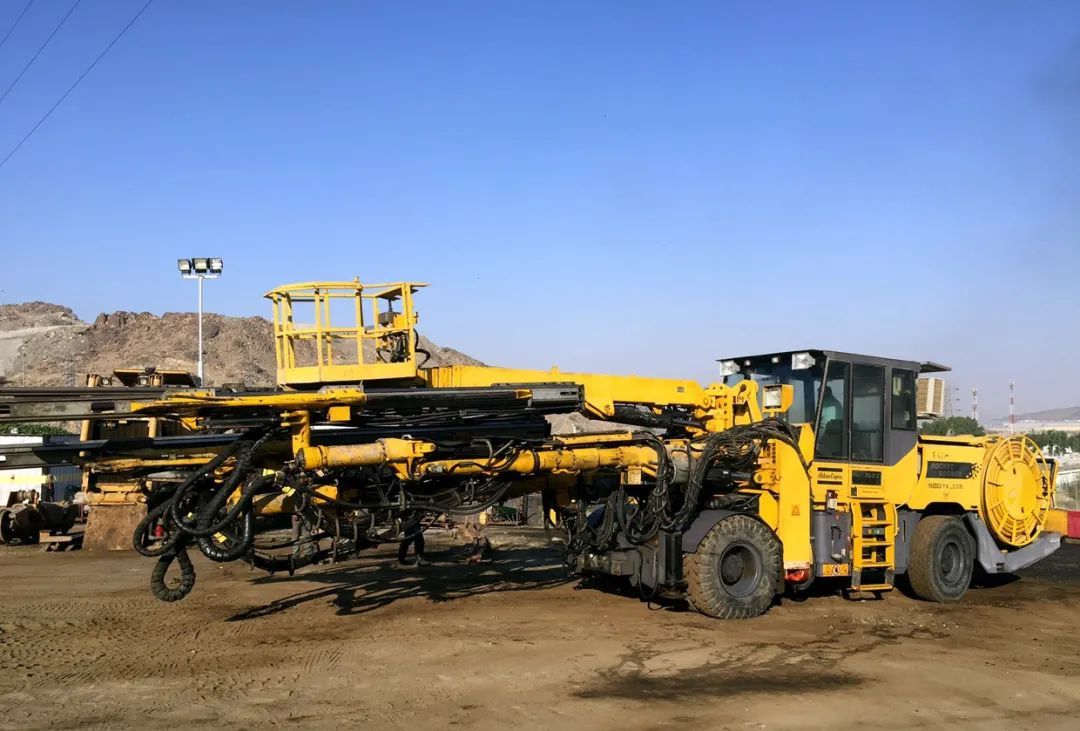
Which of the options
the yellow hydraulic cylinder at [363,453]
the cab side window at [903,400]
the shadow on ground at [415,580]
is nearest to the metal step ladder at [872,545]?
the cab side window at [903,400]

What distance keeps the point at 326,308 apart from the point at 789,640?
632 cm

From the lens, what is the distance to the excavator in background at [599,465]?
9633 mm

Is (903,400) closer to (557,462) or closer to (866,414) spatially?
(866,414)

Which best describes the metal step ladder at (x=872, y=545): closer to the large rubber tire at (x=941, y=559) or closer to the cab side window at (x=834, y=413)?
the large rubber tire at (x=941, y=559)

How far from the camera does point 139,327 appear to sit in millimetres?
68875

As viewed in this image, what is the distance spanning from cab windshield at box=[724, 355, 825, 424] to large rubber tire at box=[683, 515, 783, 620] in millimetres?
1836

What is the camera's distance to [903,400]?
1330 centimetres

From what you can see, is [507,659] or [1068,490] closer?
[507,659]

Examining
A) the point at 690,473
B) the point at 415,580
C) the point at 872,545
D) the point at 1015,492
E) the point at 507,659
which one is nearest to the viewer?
the point at 507,659

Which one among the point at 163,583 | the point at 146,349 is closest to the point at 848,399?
the point at 163,583

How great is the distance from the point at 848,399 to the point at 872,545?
198 cm

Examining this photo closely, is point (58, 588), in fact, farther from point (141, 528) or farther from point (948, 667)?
point (948, 667)

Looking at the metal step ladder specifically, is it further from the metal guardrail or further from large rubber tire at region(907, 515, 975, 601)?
the metal guardrail

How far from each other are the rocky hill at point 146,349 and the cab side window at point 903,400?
45206 mm
